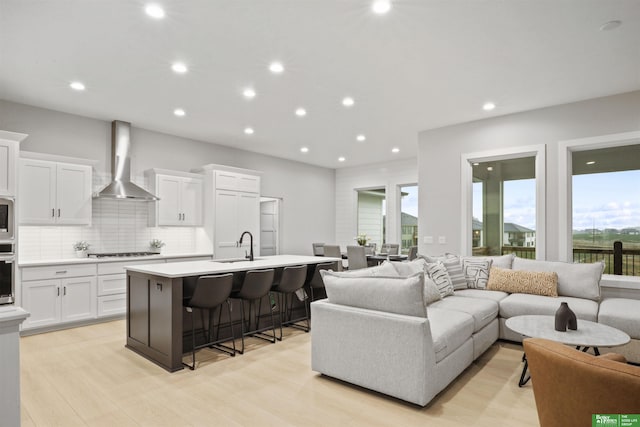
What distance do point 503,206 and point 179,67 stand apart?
5.32 metres

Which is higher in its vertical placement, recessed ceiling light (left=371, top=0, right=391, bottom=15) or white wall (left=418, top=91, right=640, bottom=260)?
recessed ceiling light (left=371, top=0, right=391, bottom=15)

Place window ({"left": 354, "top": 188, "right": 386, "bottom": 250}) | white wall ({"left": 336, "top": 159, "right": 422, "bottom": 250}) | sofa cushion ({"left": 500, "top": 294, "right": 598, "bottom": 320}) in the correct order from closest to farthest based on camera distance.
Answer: sofa cushion ({"left": 500, "top": 294, "right": 598, "bottom": 320})
white wall ({"left": 336, "top": 159, "right": 422, "bottom": 250})
window ({"left": 354, "top": 188, "right": 386, "bottom": 250})

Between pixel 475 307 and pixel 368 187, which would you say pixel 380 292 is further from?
pixel 368 187

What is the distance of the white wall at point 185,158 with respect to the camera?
496 cm

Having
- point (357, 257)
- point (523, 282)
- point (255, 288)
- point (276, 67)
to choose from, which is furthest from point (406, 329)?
point (357, 257)

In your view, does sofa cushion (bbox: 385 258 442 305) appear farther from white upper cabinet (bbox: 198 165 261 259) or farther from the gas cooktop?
the gas cooktop

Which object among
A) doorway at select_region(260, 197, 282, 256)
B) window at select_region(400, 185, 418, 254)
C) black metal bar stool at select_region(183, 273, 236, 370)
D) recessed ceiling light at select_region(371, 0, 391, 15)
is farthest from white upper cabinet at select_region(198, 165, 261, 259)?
recessed ceiling light at select_region(371, 0, 391, 15)

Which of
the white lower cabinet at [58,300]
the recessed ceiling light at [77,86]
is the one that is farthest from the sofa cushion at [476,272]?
the recessed ceiling light at [77,86]

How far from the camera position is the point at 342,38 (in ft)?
10.4

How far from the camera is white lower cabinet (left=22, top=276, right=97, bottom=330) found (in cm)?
442

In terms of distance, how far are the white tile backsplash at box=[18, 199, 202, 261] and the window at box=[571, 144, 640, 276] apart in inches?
263

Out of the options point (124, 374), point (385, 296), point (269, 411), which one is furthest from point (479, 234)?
point (124, 374)

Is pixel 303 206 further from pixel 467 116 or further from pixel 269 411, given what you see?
pixel 269 411

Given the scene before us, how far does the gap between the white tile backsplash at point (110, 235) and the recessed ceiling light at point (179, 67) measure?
2794mm
